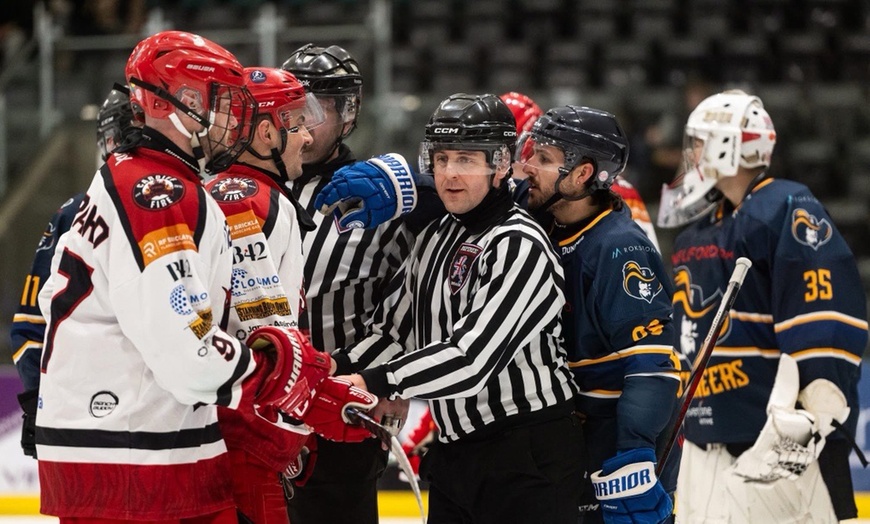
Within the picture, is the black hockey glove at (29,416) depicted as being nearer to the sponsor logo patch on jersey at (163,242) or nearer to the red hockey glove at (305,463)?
the red hockey glove at (305,463)

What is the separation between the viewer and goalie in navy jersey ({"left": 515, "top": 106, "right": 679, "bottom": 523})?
2812mm

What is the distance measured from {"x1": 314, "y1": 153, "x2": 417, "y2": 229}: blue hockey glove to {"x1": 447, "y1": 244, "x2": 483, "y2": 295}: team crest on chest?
0.28 metres

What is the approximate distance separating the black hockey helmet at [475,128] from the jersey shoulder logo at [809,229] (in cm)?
108

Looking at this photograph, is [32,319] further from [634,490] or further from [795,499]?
[795,499]

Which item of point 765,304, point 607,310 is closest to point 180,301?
point 607,310

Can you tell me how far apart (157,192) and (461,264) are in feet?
2.72

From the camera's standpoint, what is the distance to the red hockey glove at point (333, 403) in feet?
8.91

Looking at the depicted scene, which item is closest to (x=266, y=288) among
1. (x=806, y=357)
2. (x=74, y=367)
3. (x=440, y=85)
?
(x=74, y=367)

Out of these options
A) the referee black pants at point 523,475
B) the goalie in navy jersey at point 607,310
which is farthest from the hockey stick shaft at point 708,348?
the referee black pants at point 523,475

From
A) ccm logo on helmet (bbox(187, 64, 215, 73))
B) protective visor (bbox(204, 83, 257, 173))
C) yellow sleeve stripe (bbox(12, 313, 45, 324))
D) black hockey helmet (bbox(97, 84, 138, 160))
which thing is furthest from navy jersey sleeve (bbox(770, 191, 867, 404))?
yellow sleeve stripe (bbox(12, 313, 45, 324))

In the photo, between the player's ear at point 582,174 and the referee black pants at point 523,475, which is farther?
the player's ear at point 582,174

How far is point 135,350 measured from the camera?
2.36 m

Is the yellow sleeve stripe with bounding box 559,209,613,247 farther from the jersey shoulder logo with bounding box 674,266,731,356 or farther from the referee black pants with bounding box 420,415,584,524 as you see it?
the jersey shoulder logo with bounding box 674,266,731,356

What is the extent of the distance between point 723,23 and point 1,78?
205 inches
